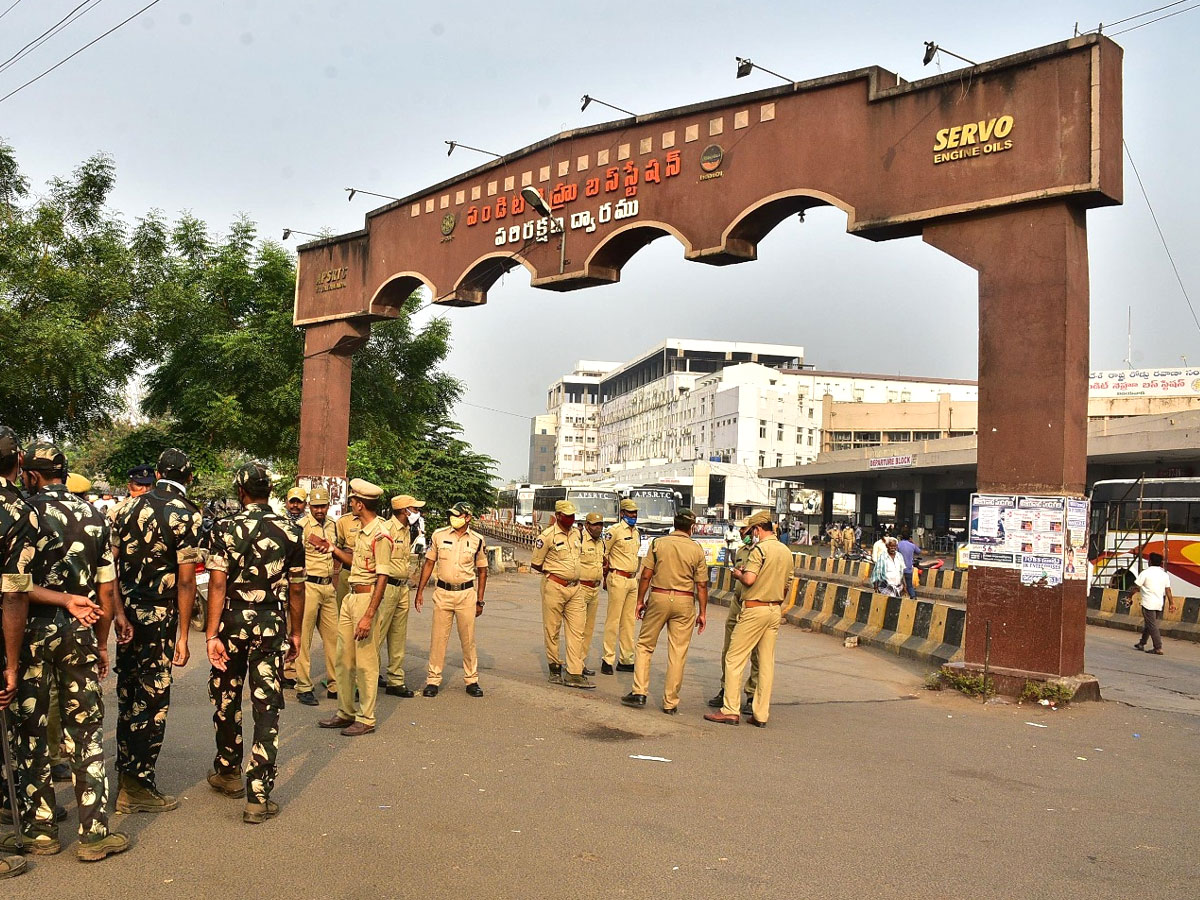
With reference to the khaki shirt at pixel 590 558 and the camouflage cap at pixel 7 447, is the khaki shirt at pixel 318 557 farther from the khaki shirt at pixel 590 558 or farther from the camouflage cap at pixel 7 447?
the camouflage cap at pixel 7 447

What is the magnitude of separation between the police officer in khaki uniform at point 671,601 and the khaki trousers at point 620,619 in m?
2.06

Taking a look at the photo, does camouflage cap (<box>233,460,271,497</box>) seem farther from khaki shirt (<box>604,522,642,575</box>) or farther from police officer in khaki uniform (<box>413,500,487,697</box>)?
khaki shirt (<box>604,522,642,575</box>)

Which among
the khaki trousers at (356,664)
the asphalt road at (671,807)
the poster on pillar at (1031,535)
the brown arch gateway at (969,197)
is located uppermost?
the brown arch gateway at (969,197)

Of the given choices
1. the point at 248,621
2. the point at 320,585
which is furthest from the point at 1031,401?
the point at 248,621

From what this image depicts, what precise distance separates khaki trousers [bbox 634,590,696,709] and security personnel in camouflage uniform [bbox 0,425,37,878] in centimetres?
603

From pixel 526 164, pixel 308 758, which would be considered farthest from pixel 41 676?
pixel 526 164

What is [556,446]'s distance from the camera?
6280 inches

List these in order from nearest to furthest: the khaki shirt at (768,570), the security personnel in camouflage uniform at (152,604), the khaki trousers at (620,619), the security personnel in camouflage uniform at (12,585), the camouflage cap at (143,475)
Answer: the security personnel in camouflage uniform at (12,585) < the security personnel in camouflage uniform at (152,604) < the camouflage cap at (143,475) < the khaki shirt at (768,570) < the khaki trousers at (620,619)

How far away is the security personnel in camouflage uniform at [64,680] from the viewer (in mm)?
5211

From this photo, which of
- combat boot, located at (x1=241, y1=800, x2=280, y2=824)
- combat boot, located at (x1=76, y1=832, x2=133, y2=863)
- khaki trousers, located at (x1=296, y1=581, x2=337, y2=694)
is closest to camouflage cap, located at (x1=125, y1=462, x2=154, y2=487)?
khaki trousers, located at (x1=296, y1=581, x2=337, y2=694)

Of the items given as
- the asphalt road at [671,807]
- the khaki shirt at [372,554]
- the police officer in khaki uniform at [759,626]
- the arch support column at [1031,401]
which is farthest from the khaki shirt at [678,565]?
the arch support column at [1031,401]

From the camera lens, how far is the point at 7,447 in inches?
209

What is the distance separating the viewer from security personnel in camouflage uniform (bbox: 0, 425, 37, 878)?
196 inches

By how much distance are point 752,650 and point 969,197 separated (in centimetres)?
588
